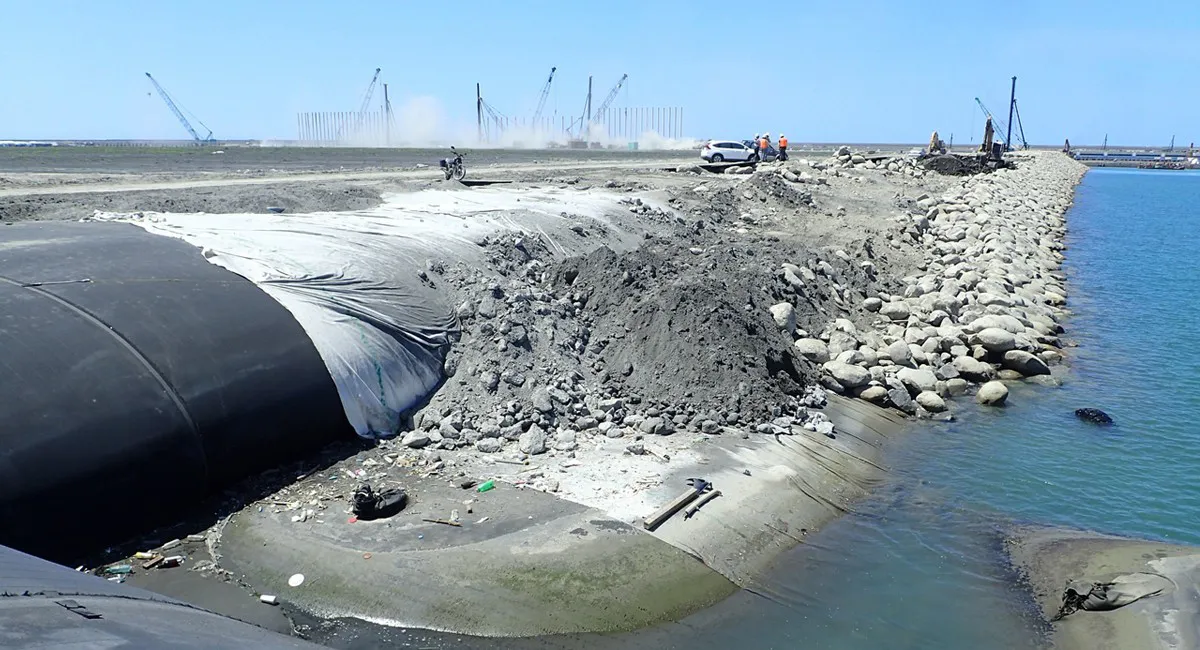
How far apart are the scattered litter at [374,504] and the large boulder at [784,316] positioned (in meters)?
7.81

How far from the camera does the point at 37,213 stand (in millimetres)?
16141

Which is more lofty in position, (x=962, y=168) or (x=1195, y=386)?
(x=962, y=168)

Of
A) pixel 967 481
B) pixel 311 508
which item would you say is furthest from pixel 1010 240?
pixel 311 508

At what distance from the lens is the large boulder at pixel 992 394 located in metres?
13.8

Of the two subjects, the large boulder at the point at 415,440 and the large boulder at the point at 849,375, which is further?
the large boulder at the point at 849,375

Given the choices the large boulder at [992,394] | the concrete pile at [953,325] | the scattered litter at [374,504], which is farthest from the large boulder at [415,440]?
the large boulder at [992,394]

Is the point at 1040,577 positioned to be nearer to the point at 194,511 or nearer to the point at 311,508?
the point at 311,508

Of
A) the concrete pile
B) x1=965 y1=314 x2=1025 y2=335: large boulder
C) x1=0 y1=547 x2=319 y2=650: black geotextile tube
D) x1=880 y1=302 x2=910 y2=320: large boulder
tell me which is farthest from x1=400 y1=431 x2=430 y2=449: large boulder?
x1=965 y1=314 x2=1025 y2=335: large boulder

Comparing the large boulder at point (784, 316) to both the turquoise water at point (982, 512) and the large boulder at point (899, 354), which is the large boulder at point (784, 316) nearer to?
the large boulder at point (899, 354)

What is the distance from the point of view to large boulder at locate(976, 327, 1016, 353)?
51.1 feet

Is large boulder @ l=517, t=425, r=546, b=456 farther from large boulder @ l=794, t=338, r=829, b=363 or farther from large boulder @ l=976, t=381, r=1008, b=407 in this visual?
large boulder @ l=976, t=381, r=1008, b=407

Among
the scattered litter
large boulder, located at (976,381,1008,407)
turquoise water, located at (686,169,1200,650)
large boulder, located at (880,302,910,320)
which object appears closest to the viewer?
turquoise water, located at (686,169,1200,650)

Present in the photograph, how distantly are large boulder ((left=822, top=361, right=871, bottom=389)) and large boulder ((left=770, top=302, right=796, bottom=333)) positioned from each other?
4.20ft

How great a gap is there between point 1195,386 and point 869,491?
881 centimetres
